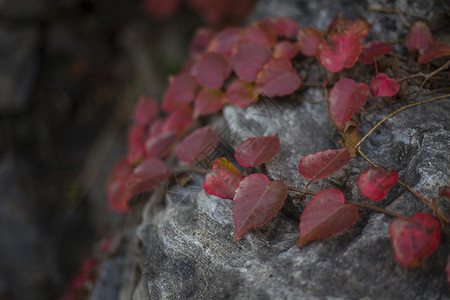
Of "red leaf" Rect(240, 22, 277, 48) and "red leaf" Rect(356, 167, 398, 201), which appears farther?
"red leaf" Rect(240, 22, 277, 48)

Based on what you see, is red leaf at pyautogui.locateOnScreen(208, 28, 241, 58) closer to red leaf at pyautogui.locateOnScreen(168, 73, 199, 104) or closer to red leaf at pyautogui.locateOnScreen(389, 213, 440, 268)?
red leaf at pyautogui.locateOnScreen(168, 73, 199, 104)

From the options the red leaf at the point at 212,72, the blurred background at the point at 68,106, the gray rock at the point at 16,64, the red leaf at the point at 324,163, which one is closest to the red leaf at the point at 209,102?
the red leaf at the point at 212,72

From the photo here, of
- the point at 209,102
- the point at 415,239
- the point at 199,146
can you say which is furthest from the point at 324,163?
the point at 209,102

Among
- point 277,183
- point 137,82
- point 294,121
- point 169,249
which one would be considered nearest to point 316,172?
point 277,183

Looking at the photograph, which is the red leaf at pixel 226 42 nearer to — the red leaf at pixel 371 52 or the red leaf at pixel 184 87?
the red leaf at pixel 184 87

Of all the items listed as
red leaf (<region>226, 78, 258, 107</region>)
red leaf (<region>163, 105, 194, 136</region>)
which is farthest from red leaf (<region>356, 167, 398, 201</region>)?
red leaf (<region>163, 105, 194, 136</region>)

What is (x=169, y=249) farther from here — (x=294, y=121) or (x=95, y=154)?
(x=95, y=154)
